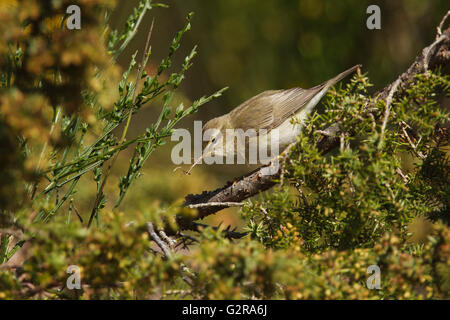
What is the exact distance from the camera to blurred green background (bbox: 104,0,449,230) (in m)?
2.59

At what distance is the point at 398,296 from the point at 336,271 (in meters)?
0.19

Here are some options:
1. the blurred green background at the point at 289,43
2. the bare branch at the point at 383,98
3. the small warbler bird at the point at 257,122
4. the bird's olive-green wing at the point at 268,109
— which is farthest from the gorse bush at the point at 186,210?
the bird's olive-green wing at the point at 268,109

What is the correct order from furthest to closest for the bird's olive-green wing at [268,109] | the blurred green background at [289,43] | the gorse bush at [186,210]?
the bird's olive-green wing at [268,109], the blurred green background at [289,43], the gorse bush at [186,210]

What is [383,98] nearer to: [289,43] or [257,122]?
[289,43]

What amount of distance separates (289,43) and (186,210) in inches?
79.5

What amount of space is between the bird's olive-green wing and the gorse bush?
1604 millimetres

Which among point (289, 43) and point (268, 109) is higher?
point (289, 43)

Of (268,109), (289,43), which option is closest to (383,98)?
(289,43)

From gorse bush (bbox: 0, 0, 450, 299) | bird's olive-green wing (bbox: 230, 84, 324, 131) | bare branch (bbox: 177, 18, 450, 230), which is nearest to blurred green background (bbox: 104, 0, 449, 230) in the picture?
bird's olive-green wing (bbox: 230, 84, 324, 131)

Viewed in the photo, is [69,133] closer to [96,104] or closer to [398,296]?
[96,104]

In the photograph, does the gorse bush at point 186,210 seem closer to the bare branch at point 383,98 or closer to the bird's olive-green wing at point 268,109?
the bare branch at point 383,98

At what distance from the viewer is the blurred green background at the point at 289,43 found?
8.51 feet

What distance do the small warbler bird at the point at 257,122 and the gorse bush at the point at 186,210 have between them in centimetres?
146

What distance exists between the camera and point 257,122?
124 inches
